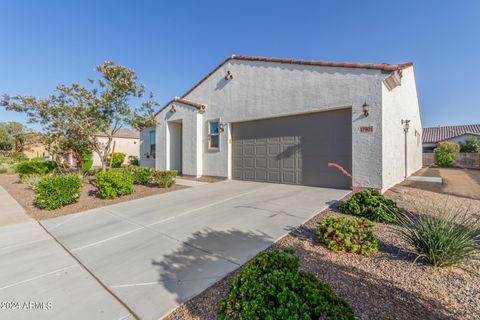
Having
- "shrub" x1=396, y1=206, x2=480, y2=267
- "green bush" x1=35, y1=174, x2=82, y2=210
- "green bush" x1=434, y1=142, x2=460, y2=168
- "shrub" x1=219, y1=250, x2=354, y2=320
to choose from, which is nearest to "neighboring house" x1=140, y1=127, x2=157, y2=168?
"green bush" x1=35, y1=174, x2=82, y2=210

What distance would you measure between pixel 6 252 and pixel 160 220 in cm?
257

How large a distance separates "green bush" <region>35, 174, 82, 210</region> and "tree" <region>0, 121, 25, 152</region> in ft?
111

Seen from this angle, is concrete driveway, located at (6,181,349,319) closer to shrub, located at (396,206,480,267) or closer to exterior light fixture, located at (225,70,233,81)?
shrub, located at (396,206,480,267)

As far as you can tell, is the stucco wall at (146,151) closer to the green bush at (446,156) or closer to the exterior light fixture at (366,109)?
the exterior light fixture at (366,109)

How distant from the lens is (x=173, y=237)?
158 inches

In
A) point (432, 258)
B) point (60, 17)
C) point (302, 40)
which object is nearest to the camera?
point (432, 258)

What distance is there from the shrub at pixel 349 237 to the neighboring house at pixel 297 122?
4.14m

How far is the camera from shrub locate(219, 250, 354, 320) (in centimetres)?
150

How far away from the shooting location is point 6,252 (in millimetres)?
3703

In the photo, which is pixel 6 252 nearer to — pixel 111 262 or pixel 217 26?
pixel 111 262

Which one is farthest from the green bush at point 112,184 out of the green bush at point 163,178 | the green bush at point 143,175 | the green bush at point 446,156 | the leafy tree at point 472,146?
the leafy tree at point 472,146

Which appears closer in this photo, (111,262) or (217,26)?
(111,262)

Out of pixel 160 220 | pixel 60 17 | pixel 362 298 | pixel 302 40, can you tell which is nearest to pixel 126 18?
pixel 60 17

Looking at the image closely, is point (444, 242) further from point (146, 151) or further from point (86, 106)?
point (146, 151)
